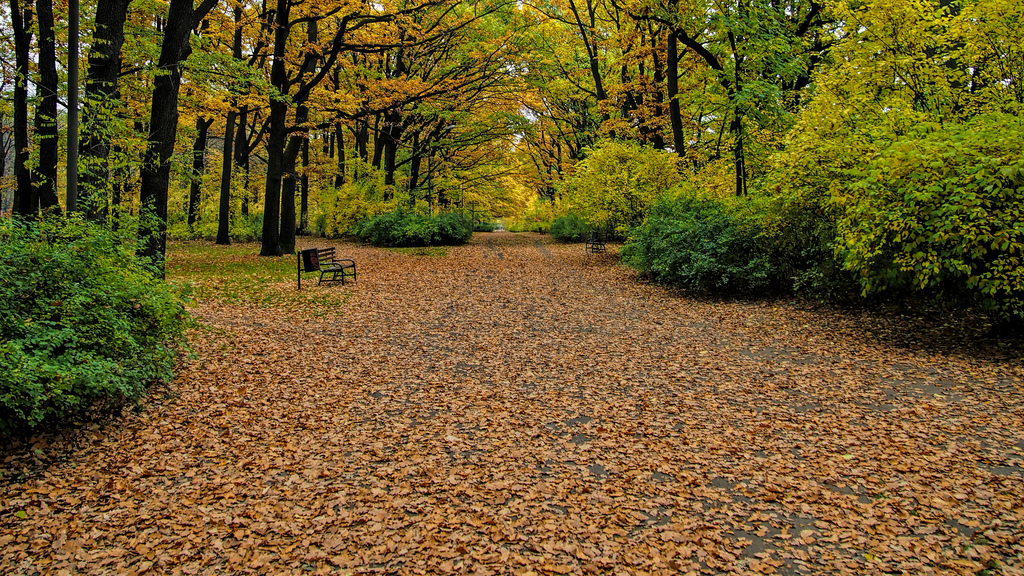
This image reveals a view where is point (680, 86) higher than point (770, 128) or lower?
higher

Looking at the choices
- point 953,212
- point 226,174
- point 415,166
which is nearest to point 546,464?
point 953,212

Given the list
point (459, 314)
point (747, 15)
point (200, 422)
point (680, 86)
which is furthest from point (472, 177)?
point (200, 422)

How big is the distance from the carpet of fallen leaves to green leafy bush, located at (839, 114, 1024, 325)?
0.91 meters

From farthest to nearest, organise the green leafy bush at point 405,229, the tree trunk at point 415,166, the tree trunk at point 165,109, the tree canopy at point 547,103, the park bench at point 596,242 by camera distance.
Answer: the tree trunk at point 415,166 < the green leafy bush at point 405,229 < the park bench at point 596,242 < the tree trunk at point 165,109 < the tree canopy at point 547,103

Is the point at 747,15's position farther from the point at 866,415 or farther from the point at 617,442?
the point at 617,442

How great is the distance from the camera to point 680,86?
60.1 ft

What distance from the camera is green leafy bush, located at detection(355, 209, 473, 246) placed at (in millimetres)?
23266

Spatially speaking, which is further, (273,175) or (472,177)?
(472,177)

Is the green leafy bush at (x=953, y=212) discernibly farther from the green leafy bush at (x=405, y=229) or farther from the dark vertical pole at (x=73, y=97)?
the green leafy bush at (x=405, y=229)

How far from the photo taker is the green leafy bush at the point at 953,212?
18.9ft

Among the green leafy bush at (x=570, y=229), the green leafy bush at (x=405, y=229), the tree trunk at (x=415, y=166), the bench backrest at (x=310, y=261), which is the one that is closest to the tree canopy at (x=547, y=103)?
the tree trunk at (x=415, y=166)

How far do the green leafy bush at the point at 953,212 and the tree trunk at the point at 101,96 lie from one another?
935 centimetres

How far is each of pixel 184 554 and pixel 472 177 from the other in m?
30.4

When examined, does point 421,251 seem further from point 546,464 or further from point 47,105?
point 546,464
